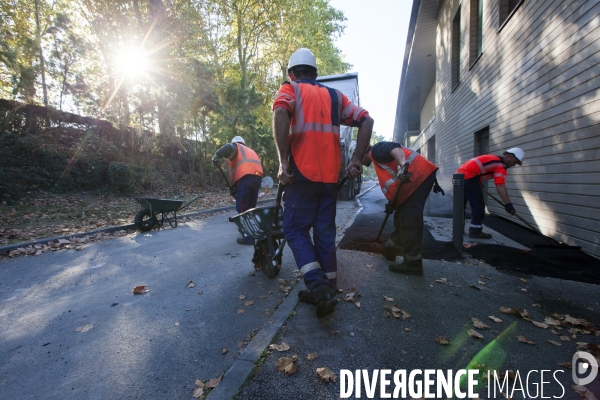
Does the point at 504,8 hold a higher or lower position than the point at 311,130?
higher

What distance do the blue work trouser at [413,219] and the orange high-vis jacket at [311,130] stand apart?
52.6 inches

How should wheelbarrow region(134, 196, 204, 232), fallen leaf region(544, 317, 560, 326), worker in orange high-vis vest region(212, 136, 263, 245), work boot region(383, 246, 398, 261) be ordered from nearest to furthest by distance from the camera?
1. fallen leaf region(544, 317, 560, 326)
2. work boot region(383, 246, 398, 261)
3. worker in orange high-vis vest region(212, 136, 263, 245)
4. wheelbarrow region(134, 196, 204, 232)

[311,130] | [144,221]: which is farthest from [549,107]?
[144,221]

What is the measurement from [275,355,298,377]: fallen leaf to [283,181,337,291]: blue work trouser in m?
0.71

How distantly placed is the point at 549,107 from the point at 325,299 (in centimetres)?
550

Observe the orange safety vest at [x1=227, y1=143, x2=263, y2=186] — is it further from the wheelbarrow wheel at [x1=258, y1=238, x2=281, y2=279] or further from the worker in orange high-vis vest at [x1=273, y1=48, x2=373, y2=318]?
the worker in orange high-vis vest at [x1=273, y1=48, x2=373, y2=318]

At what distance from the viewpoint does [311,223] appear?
9.11 ft

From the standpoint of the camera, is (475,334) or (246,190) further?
(246,190)

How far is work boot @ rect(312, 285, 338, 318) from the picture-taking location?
97.3 inches

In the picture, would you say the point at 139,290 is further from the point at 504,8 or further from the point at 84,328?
the point at 504,8

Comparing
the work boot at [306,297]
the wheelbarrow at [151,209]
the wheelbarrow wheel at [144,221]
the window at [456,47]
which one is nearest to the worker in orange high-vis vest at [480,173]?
the work boot at [306,297]

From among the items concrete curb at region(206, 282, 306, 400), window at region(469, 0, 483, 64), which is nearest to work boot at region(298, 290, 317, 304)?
concrete curb at region(206, 282, 306, 400)

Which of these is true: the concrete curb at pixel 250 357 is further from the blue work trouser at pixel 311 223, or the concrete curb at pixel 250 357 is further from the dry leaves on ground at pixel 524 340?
the dry leaves on ground at pixel 524 340

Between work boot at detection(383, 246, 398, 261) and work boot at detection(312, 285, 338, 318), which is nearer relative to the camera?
work boot at detection(312, 285, 338, 318)
